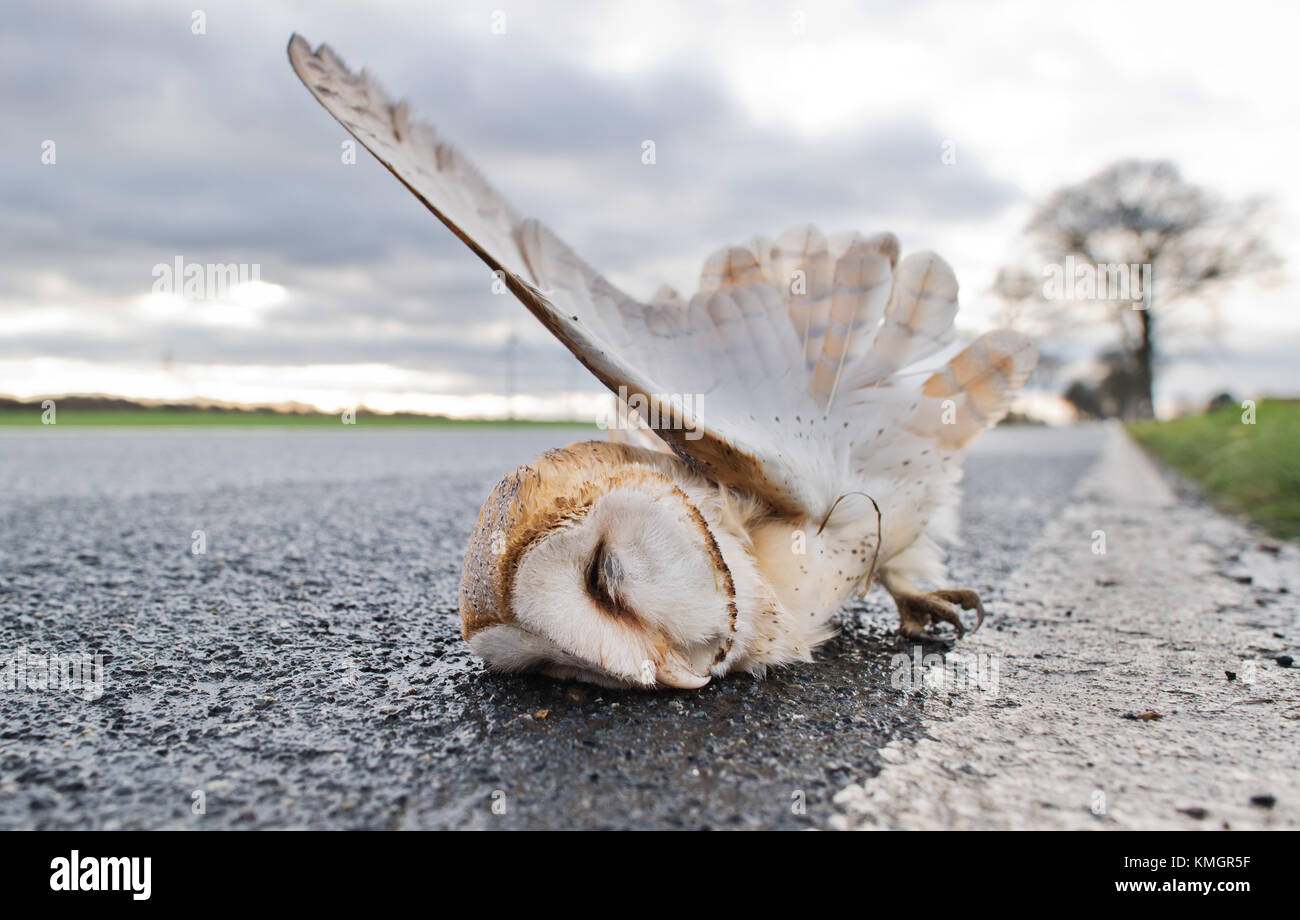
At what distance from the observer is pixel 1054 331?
28.6 metres

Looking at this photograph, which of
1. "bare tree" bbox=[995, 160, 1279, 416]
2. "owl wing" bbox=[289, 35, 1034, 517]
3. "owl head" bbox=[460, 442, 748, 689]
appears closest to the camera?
"owl head" bbox=[460, 442, 748, 689]

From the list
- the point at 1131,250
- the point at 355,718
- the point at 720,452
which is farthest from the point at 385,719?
the point at 1131,250

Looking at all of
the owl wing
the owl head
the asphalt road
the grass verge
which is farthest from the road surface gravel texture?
the grass verge

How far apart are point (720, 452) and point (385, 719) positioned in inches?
36.7

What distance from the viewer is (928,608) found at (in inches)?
97.2

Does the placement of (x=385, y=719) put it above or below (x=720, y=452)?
below

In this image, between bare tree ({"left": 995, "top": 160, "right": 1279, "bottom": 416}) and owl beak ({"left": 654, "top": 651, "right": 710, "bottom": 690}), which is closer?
owl beak ({"left": 654, "top": 651, "right": 710, "bottom": 690})

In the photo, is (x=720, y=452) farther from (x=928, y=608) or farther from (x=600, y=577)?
(x=928, y=608)

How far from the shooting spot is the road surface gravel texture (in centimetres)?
135

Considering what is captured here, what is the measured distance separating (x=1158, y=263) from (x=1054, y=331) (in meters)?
3.93

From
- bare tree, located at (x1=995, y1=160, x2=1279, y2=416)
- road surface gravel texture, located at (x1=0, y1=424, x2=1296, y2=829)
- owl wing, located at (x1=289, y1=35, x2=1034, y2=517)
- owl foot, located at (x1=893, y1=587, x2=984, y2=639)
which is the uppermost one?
bare tree, located at (x1=995, y1=160, x2=1279, y2=416)

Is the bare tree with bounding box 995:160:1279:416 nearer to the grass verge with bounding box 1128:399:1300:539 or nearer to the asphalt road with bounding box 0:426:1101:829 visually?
the grass verge with bounding box 1128:399:1300:539

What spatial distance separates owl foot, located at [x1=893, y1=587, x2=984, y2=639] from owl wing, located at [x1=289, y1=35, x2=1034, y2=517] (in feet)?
1.57
